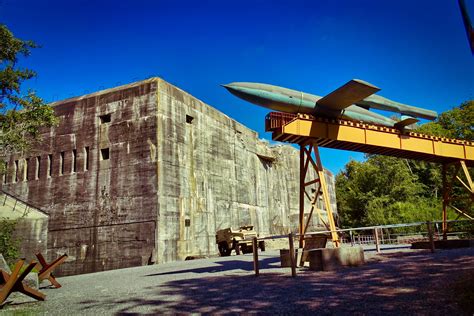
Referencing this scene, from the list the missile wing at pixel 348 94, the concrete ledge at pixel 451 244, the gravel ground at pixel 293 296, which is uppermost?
the missile wing at pixel 348 94

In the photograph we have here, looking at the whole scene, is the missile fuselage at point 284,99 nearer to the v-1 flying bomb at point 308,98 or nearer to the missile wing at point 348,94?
the v-1 flying bomb at point 308,98

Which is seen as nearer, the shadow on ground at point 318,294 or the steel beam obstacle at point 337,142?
the shadow on ground at point 318,294

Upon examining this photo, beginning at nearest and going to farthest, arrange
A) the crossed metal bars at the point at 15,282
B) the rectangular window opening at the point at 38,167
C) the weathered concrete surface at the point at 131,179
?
the crossed metal bars at the point at 15,282 → the weathered concrete surface at the point at 131,179 → the rectangular window opening at the point at 38,167

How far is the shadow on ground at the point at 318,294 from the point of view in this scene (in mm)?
5902

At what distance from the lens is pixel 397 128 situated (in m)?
16.1

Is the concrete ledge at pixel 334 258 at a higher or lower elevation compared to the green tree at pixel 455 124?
lower

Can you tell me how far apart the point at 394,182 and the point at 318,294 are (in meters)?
42.5

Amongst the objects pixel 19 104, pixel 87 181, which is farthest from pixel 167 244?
pixel 19 104

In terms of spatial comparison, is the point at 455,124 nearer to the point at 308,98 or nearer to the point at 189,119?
the point at 189,119

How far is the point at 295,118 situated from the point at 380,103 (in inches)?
206

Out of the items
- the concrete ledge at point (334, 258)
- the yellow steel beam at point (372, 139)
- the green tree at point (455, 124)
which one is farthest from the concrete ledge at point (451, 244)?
the green tree at point (455, 124)

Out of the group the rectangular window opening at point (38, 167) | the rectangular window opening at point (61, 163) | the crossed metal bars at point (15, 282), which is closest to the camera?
the crossed metal bars at point (15, 282)

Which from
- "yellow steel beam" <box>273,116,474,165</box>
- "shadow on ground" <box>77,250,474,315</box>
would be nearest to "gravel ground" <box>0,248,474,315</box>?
"shadow on ground" <box>77,250,474,315</box>

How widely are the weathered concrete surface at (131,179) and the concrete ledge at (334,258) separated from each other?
48.0 feet
